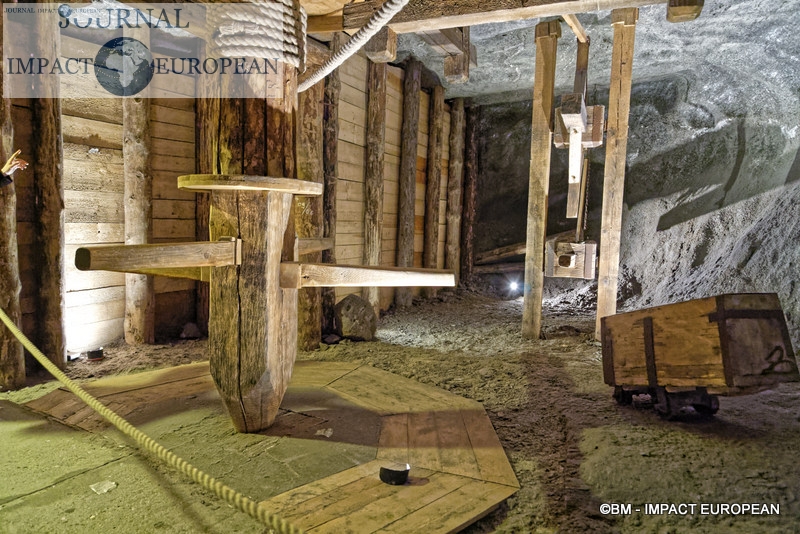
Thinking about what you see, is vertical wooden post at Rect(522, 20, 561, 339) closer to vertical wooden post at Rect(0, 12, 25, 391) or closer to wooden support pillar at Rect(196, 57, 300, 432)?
wooden support pillar at Rect(196, 57, 300, 432)

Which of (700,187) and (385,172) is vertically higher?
(385,172)

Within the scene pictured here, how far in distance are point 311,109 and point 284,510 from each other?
400 centimetres

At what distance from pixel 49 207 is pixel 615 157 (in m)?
5.05

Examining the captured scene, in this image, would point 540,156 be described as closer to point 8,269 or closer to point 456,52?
point 456,52

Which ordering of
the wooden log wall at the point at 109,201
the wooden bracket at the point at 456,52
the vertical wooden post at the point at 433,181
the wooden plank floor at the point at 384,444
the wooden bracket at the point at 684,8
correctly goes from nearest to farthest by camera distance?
the wooden plank floor at the point at 384,444 < the wooden bracket at the point at 684,8 < the wooden log wall at the point at 109,201 < the wooden bracket at the point at 456,52 < the vertical wooden post at the point at 433,181

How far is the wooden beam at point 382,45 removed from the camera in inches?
168

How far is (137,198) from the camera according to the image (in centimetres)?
480

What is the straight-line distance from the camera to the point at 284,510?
2.14 m

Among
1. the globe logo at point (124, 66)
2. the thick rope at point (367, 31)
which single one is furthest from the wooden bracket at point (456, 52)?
the globe logo at point (124, 66)

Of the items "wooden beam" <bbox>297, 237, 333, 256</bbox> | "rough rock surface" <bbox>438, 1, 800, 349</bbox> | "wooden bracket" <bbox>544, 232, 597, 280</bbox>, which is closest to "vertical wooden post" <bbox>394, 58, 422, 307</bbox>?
"rough rock surface" <bbox>438, 1, 800, 349</bbox>

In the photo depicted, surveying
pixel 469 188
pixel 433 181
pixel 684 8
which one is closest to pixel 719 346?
pixel 684 8

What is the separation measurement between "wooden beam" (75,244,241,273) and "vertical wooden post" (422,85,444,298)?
566 centimetres

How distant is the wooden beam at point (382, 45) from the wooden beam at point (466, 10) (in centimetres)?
8

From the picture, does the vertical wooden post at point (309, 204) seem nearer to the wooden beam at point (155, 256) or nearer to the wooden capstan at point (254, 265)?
the wooden capstan at point (254, 265)
